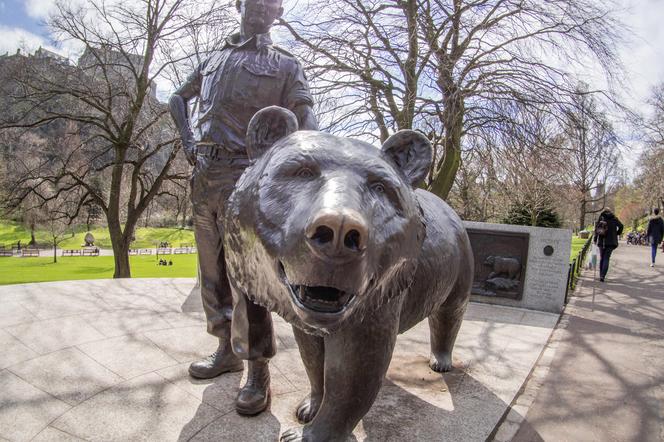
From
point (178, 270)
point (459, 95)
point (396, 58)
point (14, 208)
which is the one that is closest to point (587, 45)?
point (459, 95)

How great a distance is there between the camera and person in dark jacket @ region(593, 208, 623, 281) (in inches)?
414

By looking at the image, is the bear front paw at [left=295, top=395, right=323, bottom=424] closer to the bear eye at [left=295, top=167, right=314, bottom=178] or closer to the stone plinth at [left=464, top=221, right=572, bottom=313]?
the bear eye at [left=295, top=167, right=314, bottom=178]

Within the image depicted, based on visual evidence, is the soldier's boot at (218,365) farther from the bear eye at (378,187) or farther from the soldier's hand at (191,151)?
the bear eye at (378,187)

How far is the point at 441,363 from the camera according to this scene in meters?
3.41

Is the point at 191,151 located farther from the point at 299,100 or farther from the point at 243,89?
the point at 299,100

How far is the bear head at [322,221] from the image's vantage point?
4.22ft

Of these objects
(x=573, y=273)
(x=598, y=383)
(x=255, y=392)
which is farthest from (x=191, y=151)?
(x=573, y=273)

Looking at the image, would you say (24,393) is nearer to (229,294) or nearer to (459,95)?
(229,294)

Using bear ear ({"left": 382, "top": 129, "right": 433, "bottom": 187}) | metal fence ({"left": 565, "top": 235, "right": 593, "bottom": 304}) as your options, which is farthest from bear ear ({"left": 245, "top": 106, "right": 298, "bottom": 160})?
metal fence ({"left": 565, "top": 235, "right": 593, "bottom": 304})

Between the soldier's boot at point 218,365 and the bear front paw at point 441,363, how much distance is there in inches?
59.8

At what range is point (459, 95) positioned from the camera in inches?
348

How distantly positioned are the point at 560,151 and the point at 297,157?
33.5ft

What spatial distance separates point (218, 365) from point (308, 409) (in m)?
0.95

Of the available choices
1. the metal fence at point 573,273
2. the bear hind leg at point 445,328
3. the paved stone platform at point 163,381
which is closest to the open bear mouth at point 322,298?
the paved stone platform at point 163,381
